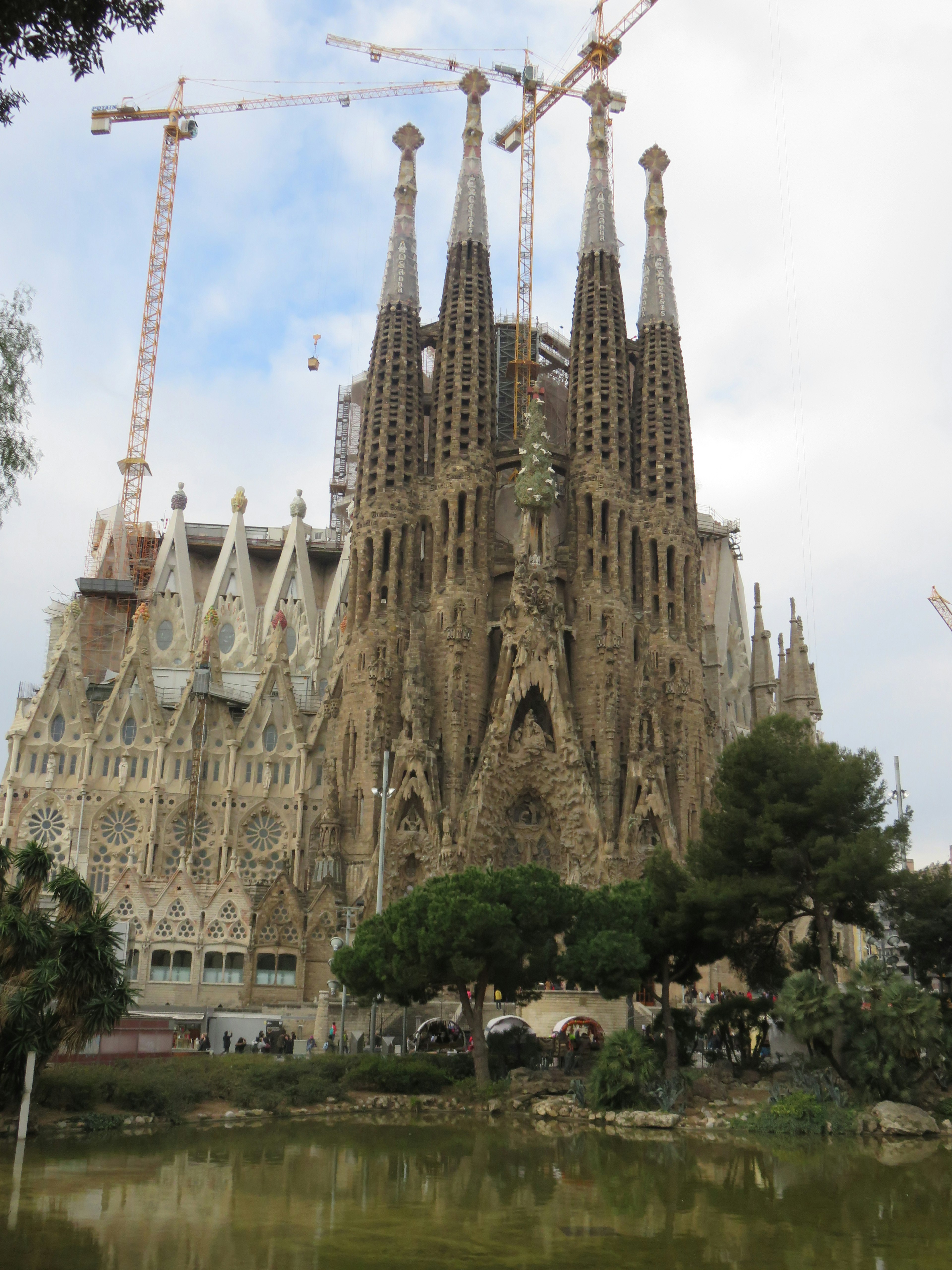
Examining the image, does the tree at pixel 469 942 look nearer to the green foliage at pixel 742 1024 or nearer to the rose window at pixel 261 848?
the green foliage at pixel 742 1024

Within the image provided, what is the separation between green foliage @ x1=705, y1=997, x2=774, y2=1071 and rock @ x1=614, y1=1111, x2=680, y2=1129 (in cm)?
686

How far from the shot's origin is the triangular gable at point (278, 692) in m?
63.3

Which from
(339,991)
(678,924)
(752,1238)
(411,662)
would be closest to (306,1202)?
(752,1238)

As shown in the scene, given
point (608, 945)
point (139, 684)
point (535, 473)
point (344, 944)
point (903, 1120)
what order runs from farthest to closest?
point (139, 684) → point (535, 473) → point (344, 944) → point (608, 945) → point (903, 1120)

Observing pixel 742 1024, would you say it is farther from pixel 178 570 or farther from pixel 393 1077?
pixel 178 570

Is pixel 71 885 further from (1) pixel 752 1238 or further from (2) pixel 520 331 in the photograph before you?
(2) pixel 520 331

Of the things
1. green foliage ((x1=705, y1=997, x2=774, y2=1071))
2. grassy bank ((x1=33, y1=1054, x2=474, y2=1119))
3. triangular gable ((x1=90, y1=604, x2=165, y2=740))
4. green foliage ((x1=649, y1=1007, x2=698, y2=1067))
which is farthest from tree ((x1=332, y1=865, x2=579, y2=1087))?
triangular gable ((x1=90, y1=604, x2=165, y2=740))

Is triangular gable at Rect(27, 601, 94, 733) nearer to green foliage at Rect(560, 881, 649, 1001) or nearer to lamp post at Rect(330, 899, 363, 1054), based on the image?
lamp post at Rect(330, 899, 363, 1054)

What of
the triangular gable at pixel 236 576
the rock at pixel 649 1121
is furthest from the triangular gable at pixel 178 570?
the rock at pixel 649 1121

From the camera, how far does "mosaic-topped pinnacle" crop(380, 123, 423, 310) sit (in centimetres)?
6488

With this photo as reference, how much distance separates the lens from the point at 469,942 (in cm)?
3053

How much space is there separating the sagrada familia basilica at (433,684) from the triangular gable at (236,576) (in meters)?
2.09

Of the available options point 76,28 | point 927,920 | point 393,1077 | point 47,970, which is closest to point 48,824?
point 393,1077

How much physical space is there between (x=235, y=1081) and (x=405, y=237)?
50420 millimetres
